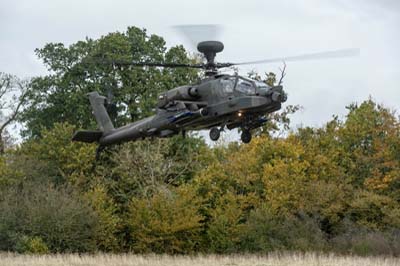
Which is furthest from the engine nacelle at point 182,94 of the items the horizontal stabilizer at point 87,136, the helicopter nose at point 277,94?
the horizontal stabilizer at point 87,136

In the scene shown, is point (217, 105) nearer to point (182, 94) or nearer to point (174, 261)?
point (182, 94)

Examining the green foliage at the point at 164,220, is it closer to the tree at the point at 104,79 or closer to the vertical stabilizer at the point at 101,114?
the tree at the point at 104,79

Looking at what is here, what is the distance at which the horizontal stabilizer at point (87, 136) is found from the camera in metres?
27.8

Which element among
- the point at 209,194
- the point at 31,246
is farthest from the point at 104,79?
the point at 31,246

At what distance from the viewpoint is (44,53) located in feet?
188

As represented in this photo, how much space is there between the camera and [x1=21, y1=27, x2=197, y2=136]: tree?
5328 centimetres

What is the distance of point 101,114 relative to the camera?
3089cm

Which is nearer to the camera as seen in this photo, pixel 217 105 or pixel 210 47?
pixel 210 47

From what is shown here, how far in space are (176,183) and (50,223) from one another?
9503 millimetres

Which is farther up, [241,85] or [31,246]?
[241,85]

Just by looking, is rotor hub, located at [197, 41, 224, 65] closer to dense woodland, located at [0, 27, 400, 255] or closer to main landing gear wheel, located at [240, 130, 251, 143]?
main landing gear wheel, located at [240, 130, 251, 143]

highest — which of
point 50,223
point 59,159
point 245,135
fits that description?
point 59,159

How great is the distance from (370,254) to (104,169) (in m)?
17.4

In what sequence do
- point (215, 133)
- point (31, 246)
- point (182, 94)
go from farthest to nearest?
point (31, 246) < point (182, 94) < point (215, 133)
